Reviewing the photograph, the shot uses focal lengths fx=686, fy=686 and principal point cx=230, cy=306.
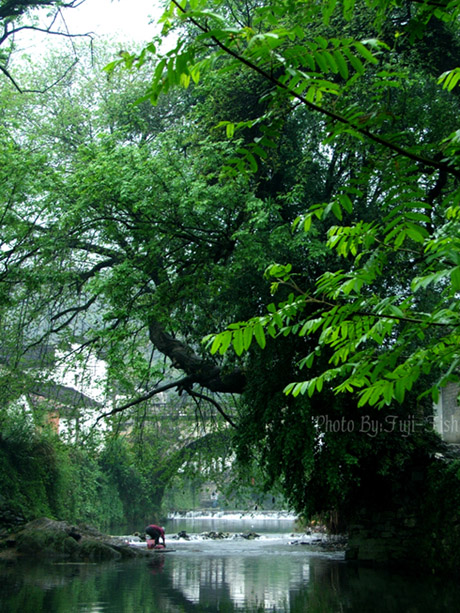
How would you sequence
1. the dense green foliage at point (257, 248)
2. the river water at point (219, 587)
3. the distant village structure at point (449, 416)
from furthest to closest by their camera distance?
the distant village structure at point (449, 416), the dense green foliage at point (257, 248), the river water at point (219, 587)

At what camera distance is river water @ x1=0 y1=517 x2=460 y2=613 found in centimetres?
925

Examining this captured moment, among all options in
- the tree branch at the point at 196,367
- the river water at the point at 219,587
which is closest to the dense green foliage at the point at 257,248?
the tree branch at the point at 196,367

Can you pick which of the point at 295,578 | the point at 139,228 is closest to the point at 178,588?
the point at 295,578

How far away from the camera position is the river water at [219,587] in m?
9.25

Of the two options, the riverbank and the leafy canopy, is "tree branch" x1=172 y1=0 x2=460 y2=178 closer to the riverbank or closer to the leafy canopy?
the leafy canopy

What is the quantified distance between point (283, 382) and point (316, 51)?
37.4 ft

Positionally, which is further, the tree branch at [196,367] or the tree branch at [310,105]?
the tree branch at [196,367]

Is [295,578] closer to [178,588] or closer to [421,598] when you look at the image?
[178,588]

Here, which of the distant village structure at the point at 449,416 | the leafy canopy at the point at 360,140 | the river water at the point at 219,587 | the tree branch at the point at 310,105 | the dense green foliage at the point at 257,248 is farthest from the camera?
the distant village structure at the point at 449,416

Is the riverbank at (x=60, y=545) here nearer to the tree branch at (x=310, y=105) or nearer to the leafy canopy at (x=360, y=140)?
the leafy canopy at (x=360, y=140)

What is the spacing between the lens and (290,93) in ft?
11.6

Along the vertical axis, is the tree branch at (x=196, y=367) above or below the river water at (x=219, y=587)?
above

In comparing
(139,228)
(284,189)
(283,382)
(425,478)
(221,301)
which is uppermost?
(284,189)

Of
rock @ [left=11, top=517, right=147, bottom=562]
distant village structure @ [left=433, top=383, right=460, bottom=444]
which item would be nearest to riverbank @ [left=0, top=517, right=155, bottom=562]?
rock @ [left=11, top=517, right=147, bottom=562]
